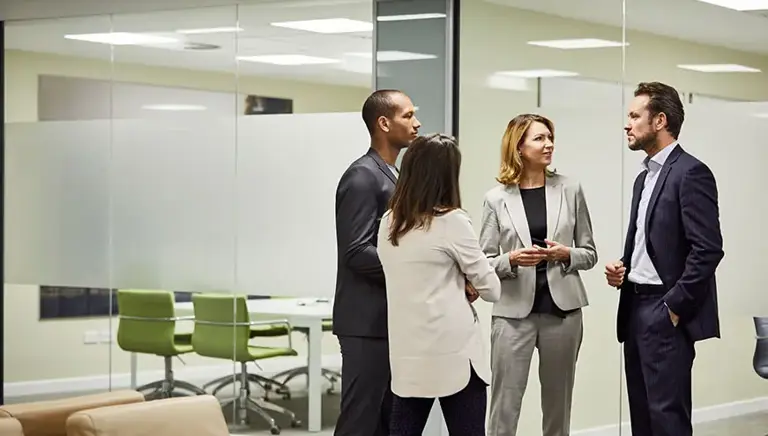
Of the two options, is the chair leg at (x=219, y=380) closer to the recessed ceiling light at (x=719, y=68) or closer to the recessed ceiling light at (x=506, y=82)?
the recessed ceiling light at (x=506, y=82)

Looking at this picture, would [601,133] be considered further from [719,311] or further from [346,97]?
[346,97]

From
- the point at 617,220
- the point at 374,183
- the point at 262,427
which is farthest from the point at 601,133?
the point at 262,427

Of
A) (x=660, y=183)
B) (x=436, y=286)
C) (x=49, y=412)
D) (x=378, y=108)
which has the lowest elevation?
(x=49, y=412)

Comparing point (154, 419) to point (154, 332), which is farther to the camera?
point (154, 332)

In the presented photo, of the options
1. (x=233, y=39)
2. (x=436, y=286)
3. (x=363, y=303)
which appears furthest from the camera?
(x=233, y=39)

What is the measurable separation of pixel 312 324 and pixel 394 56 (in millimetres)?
1623

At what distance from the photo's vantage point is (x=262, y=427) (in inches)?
291

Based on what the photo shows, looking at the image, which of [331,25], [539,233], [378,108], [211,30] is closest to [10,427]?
[378,108]

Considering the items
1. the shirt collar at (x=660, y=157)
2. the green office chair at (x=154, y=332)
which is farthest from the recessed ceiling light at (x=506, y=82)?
the green office chair at (x=154, y=332)

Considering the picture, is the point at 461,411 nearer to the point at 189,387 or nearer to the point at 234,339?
the point at 234,339

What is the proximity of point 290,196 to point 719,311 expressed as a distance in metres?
2.65

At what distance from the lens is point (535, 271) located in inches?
224

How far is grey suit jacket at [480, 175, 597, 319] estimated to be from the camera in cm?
567

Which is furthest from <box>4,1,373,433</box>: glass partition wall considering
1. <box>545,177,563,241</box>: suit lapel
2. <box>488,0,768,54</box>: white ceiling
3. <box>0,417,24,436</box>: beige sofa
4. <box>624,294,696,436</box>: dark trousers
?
<box>0,417,24,436</box>: beige sofa
